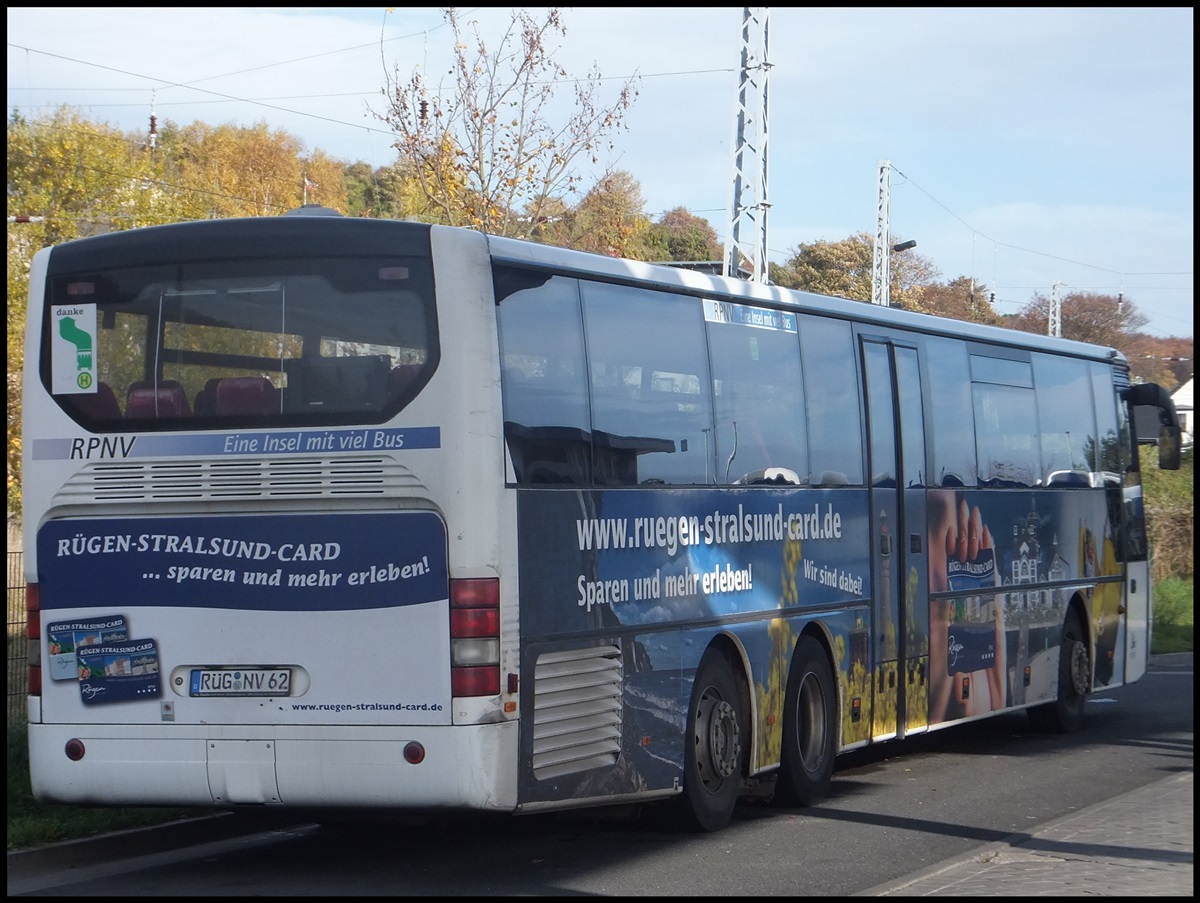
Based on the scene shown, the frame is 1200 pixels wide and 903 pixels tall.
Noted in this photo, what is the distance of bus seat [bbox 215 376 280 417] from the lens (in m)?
8.35

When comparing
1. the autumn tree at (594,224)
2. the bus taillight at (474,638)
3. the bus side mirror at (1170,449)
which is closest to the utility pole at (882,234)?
the autumn tree at (594,224)

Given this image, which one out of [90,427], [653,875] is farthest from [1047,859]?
[90,427]

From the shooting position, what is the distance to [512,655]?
26.7 ft

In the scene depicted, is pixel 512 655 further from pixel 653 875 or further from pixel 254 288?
pixel 254 288

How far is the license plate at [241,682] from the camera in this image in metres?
8.23

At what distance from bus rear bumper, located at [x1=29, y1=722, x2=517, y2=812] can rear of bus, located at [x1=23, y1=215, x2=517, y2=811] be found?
0.01 m

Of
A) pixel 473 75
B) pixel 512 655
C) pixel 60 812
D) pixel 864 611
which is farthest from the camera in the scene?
pixel 473 75

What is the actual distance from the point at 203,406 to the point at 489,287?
1.59 metres

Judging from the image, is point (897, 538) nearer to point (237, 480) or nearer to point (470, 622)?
point (470, 622)

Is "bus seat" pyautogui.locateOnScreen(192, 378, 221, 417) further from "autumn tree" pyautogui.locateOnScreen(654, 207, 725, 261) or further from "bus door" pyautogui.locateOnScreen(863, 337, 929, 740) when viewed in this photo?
"autumn tree" pyautogui.locateOnScreen(654, 207, 725, 261)

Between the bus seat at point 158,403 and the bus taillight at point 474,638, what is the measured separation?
1748 mm

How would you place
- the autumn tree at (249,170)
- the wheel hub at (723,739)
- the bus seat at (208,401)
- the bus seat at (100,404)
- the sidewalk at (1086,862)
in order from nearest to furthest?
the sidewalk at (1086,862), the bus seat at (208,401), the bus seat at (100,404), the wheel hub at (723,739), the autumn tree at (249,170)

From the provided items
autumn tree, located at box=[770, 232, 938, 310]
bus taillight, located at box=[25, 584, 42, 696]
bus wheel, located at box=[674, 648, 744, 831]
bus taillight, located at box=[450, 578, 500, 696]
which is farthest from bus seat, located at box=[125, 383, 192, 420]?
autumn tree, located at box=[770, 232, 938, 310]

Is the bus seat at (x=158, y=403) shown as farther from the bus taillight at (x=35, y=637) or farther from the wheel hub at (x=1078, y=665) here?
the wheel hub at (x=1078, y=665)
